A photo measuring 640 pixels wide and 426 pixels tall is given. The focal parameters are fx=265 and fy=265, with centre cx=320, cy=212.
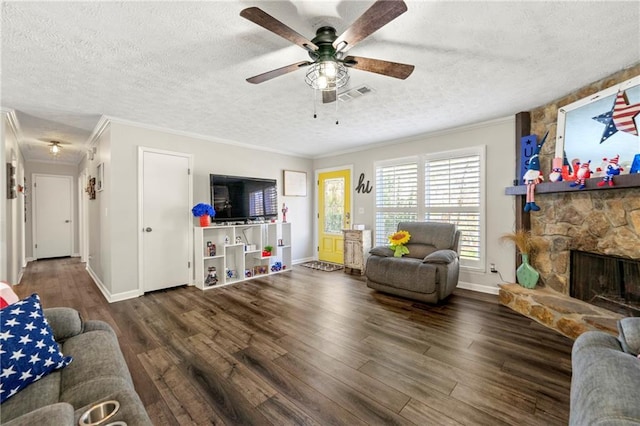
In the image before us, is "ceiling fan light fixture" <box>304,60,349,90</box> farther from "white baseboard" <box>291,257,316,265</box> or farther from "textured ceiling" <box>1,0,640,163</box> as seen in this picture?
"white baseboard" <box>291,257,316,265</box>

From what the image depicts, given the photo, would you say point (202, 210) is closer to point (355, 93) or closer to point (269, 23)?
point (355, 93)

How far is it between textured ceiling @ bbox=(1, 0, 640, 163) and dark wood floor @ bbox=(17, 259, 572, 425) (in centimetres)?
252

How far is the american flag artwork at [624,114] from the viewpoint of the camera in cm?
237

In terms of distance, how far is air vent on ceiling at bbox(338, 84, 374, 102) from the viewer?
2805mm

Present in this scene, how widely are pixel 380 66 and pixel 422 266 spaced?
251 centimetres

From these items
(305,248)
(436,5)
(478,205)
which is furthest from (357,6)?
(305,248)

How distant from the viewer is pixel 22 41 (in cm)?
196

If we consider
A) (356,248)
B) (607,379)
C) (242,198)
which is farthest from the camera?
(356,248)

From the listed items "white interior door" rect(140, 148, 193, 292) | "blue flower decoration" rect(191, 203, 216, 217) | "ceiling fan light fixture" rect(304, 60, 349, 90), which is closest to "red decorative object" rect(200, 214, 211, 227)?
"blue flower decoration" rect(191, 203, 216, 217)

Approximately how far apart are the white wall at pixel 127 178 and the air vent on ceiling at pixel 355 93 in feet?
8.85

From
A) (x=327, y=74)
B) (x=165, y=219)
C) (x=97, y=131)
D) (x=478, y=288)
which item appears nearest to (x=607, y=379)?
(x=327, y=74)

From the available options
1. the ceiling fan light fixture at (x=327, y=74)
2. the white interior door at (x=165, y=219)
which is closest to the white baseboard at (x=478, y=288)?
the ceiling fan light fixture at (x=327, y=74)

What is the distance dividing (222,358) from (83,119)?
3.83 m

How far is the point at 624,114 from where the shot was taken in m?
2.43
